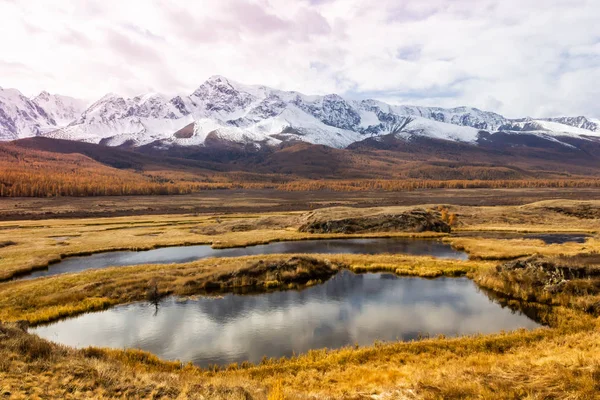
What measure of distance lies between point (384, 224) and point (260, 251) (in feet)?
110

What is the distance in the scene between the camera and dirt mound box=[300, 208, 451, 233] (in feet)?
267

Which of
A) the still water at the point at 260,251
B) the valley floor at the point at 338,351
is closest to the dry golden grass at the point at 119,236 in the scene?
the valley floor at the point at 338,351

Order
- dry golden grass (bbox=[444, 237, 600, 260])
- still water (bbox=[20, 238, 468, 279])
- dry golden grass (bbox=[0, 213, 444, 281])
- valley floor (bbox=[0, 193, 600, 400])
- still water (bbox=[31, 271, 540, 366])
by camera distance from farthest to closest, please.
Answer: dry golden grass (bbox=[0, 213, 444, 281]) → still water (bbox=[20, 238, 468, 279]) → dry golden grass (bbox=[444, 237, 600, 260]) → still water (bbox=[31, 271, 540, 366]) → valley floor (bbox=[0, 193, 600, 400])

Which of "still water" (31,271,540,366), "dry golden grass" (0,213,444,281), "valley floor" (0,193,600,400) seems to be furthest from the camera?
"dry golden grass" (0,213,444,281)

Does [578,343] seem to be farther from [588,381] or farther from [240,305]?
[240,305]

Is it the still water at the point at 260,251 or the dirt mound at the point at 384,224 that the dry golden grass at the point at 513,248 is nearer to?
the still water at the point at 260,251

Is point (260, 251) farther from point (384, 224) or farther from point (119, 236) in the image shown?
point (119, 236)

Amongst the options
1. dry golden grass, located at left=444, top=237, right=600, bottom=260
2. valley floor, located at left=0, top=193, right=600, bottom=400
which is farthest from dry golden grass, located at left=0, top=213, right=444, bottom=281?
dry golden grass, located at left=444, top=237, right=600, bottom=260

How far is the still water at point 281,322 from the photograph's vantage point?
2545cm

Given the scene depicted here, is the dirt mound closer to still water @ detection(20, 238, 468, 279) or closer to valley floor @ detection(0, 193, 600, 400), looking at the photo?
still water @ detection(20, 238, 468, 279)

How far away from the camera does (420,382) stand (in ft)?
53.5

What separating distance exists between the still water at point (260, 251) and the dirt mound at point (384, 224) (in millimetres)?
8579

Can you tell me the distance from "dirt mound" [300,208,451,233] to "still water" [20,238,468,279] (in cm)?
858

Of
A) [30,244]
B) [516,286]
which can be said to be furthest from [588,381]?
[30,244]
